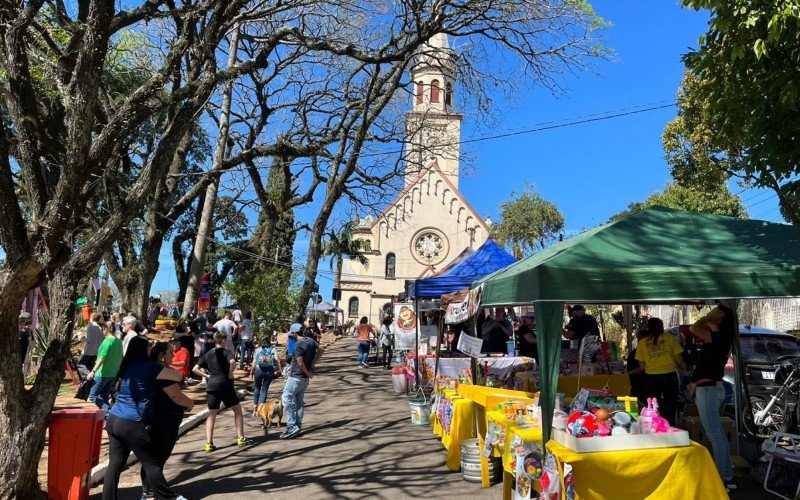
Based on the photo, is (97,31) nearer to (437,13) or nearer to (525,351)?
(437,13)

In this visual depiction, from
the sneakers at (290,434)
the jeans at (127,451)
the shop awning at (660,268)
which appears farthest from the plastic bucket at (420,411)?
the jeans at (127,451)

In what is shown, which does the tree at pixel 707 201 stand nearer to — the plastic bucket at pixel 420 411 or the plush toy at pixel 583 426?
the plastic bucket at pixel 420 411

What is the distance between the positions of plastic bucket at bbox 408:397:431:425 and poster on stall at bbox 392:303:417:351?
737cm

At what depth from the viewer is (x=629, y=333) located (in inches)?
526

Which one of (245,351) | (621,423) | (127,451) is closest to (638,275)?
(621,423)

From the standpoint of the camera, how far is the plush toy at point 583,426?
4.39m

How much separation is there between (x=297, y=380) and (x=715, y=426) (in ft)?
18.6

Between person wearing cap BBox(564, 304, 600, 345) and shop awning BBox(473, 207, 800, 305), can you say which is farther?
person wearing cap BBox(564, 304, 600, 345)

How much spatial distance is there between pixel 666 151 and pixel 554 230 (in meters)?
31.0

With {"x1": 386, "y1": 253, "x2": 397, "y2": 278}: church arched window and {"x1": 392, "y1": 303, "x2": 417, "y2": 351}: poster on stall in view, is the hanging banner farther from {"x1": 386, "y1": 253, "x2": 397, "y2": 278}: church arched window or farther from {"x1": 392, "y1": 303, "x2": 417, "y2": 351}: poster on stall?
{"x1": 386, "y1": 253, "x2": 397, "y2": 278}: church arched window

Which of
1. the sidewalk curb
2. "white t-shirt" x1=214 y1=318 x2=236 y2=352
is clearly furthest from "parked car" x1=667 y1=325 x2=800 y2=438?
"white t-shirt" x1=214 y1=318 x2=236 y2=352

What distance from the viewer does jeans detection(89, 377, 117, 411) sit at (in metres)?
9.31

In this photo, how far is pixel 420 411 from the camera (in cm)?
989

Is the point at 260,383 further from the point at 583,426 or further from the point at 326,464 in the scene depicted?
the point at 583,426
